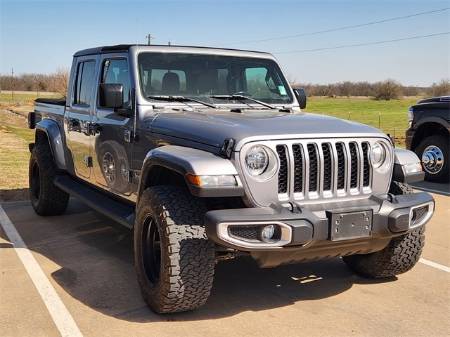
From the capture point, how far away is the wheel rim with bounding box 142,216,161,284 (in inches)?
156

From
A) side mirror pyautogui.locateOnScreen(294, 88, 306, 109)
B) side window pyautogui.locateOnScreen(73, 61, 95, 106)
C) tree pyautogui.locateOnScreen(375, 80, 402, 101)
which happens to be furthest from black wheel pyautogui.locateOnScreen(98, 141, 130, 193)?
tree pyautogui.locateOnScreen(375, 80, 402, 101)

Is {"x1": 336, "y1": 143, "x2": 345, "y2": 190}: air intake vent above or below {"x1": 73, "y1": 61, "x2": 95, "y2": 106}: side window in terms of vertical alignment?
below

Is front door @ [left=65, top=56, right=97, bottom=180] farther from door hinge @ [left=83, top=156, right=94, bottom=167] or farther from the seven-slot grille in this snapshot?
the seven-slot grille

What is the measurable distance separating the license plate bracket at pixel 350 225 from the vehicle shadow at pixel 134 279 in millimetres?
817

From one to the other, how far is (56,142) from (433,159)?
6.43m

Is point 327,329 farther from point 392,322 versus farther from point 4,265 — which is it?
point 4,265

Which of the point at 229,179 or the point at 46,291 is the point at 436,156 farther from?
the point at 46,291

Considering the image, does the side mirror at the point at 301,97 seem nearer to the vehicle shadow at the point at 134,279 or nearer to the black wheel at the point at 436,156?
the vehicle shadow at the point at 134,279

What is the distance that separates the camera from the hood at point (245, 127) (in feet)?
12.0

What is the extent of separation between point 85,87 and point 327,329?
377 cm

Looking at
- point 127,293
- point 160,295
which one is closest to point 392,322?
point 160,295

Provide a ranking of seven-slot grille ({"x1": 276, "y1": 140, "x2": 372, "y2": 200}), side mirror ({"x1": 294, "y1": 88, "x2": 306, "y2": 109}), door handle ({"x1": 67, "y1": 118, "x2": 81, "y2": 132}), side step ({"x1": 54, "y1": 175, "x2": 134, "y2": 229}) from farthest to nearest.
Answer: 1. door handle ({"x1": 67, "y1": 118, "x2": 81, "y2": 132})
2. side mirror ({"x1": 294, "y1": 88, "x2": 306, "y2": 109})
3. side step ({"x1": 54, "y1": 175, "x2": 134, "y2": 229})
4. seven-slot grille ({"x1": 276, "y1": 140, "x2": 372, "y2": 200})

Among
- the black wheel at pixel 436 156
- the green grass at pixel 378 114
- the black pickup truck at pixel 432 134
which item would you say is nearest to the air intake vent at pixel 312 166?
the black pickup truck at pixel 432 134

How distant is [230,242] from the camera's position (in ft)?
10.8
